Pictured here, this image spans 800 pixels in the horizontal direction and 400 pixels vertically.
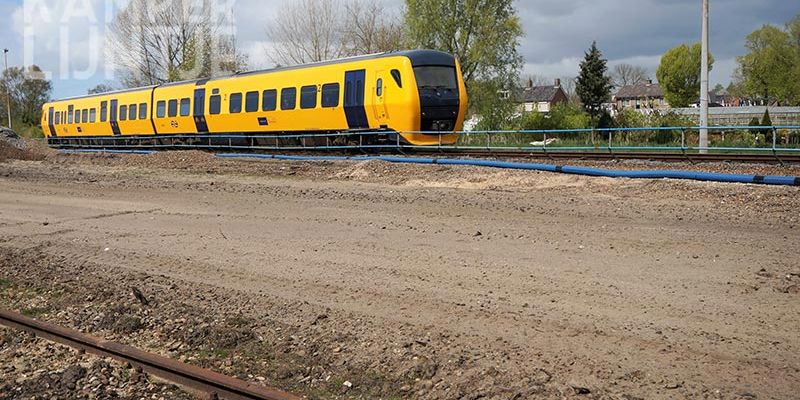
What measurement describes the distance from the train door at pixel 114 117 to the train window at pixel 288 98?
1391cm

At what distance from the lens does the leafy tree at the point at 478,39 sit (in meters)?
44.2

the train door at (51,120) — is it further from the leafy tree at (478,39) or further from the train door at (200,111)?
the leafy tree at (478,39)

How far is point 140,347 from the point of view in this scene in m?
6.05

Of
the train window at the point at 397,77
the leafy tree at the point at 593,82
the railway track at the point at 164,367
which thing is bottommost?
the railway track at the point at 164,367

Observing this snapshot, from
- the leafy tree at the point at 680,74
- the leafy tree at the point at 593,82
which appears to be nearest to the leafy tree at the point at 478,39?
the leafy tree at the point at 593,82

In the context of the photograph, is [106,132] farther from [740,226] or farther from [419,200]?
[740,226]

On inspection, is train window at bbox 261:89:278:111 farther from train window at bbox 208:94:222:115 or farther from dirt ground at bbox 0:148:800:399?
dirt ground at bbox 0:148:800:399

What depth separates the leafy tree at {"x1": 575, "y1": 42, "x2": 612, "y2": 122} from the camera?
187 feet

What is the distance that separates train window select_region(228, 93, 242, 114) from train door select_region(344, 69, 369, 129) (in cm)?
600

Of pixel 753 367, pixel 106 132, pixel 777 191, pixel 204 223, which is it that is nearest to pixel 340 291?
pixel 753 367

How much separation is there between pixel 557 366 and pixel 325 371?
1.76 m

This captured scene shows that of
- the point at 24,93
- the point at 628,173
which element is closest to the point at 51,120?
the point at 628,173

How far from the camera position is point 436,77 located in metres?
21.4

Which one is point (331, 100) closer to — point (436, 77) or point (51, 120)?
point (436, 77)
